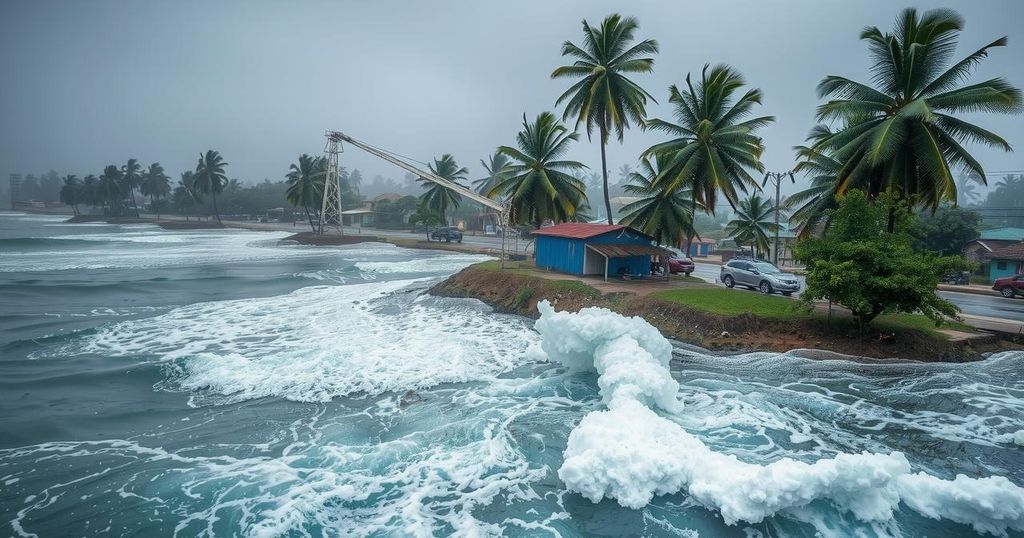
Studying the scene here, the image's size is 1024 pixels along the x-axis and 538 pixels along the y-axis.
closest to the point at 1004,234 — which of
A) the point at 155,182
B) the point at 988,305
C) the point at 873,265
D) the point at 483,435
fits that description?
the point at 988,305

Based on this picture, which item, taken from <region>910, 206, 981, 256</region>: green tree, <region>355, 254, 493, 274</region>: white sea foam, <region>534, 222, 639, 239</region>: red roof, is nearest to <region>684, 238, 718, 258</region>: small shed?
<region>910, 206, 981, 256</region>: green tree

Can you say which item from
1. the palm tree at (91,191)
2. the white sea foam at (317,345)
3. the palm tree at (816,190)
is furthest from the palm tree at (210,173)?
the palm tree at (816,190)

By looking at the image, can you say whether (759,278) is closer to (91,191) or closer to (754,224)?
(754,224)

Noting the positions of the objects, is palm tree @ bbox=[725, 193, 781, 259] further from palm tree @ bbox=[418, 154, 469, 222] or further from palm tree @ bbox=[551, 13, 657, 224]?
palm tree @ bbox=[418, 154, 469, 222]

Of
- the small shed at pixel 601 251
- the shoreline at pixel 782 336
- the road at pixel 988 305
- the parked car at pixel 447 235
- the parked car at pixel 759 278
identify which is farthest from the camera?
the parked car at pixel 447 235

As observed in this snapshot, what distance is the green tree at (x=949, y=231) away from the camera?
3662cm

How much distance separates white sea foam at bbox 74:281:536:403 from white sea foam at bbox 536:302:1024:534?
6171mm

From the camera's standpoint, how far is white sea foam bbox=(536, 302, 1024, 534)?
752 cm

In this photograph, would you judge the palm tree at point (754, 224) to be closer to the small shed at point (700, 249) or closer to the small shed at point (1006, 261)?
the small shed at point (1006, 261)

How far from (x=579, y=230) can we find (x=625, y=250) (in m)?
3.07

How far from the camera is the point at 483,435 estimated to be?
1055 centimetres

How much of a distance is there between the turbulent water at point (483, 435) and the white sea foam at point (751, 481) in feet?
0.10

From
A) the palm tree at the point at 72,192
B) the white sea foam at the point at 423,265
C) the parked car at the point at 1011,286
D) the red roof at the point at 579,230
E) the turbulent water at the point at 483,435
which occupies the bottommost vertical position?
the turbulent water at the point at 483,435

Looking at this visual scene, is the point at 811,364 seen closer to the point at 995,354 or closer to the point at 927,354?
the point at 927,354
